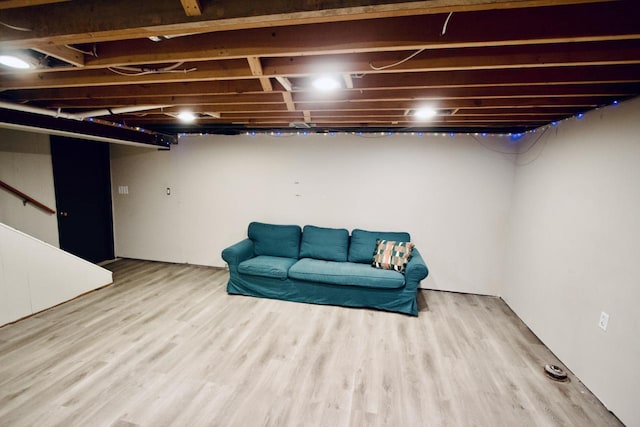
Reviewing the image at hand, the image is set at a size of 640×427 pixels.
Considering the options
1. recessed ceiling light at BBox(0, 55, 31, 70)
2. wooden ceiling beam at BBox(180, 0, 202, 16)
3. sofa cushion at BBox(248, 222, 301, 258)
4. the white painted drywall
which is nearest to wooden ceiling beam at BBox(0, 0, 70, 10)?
wooden ceiling beam at BBox(180, 0, 202, 16)

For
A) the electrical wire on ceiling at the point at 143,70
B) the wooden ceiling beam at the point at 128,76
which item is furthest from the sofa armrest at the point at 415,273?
the electrical wire on ceiling at the point at 143,70

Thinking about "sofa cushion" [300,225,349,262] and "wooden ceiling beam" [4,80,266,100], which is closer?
"wooden ceiling beam" [4,80,266,100]

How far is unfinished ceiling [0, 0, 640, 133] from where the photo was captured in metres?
1.25

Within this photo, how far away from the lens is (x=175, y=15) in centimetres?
125

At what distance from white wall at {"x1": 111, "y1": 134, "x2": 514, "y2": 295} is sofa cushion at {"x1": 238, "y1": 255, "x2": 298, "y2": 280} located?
870 mm

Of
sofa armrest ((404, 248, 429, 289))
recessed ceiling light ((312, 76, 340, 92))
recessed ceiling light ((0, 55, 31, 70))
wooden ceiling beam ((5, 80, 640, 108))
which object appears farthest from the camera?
sofa armrest ((404, 248, 429, 289))

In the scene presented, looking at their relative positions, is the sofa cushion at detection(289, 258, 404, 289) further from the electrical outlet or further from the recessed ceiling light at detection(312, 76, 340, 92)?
the recessed ceiling light at detection(312, 76, 340, 92)

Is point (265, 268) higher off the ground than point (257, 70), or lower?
lower

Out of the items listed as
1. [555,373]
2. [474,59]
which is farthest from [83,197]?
[555,373]

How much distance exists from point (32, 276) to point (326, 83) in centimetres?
372

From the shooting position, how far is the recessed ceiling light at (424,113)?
2.69 m

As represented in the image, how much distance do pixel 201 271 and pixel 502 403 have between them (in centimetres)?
411

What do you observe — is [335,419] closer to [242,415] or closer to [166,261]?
[242,415]

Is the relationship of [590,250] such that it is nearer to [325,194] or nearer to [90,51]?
[325,194]
